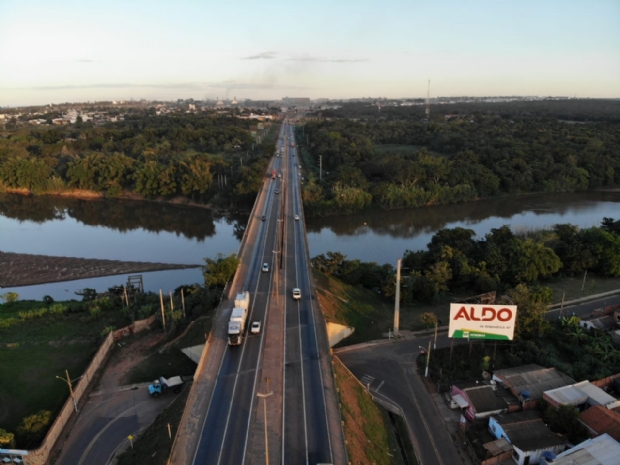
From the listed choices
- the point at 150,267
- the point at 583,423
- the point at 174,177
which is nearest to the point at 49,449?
the point at 583,423

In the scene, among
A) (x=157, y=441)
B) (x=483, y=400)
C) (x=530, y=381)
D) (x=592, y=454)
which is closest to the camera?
(x=592, y=454)

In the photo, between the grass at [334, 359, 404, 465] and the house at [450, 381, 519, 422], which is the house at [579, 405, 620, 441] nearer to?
the house at [450, 381, 519, 422]

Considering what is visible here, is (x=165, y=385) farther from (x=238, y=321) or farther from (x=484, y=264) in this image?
(x=484, y=264)

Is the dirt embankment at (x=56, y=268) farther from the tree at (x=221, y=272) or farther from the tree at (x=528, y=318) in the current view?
the tree at (x=528, y=318)

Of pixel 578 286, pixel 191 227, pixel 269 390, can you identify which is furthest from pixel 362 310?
pixel 191 227

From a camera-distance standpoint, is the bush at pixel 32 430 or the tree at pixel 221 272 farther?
the tree at pixel 221 272

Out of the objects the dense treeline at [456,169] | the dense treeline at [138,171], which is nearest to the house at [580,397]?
the dense treeline at [456,169]

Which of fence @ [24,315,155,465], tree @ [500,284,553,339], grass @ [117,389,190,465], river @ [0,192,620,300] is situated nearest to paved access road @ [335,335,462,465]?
tree @ [500,284,553,339]
